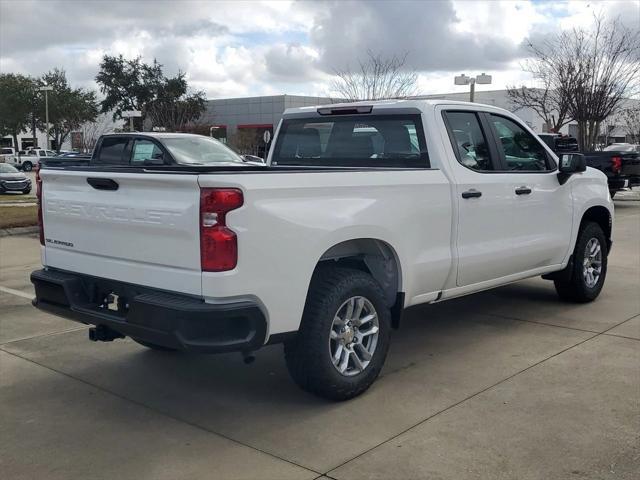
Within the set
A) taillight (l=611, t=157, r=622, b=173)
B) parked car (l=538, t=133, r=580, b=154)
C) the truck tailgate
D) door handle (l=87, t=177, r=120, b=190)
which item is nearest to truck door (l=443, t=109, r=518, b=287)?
the truck tailgate

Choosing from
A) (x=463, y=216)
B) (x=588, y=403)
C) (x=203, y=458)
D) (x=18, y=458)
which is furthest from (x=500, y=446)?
(x=18, y=458)

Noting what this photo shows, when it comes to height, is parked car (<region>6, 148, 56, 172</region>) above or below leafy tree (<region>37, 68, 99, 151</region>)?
below

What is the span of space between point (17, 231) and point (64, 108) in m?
58.7

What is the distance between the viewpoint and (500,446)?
3.91 m

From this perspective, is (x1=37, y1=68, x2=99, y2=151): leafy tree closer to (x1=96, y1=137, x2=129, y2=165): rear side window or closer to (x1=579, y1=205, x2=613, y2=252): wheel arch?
(x1=96, y1=137, x2=129, y2=165): rear side window

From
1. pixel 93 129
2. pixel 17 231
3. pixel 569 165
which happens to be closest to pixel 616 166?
pixel 569 165

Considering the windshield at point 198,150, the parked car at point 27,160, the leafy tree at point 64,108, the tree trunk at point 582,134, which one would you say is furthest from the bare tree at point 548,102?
the leafy tree at point 64,108

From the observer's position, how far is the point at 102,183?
4.36 m

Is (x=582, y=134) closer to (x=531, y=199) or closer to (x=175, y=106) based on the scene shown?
(x=531, y=199)

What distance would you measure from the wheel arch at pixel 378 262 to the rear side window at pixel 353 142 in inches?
33.6

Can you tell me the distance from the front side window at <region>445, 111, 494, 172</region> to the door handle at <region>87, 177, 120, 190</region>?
2536mm

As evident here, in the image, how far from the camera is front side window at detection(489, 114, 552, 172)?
237 inches

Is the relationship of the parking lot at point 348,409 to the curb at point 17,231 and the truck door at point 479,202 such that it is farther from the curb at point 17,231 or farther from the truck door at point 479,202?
the curb at point 17,231

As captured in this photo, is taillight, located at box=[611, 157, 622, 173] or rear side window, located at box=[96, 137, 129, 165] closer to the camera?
rear side window, located at box=[96, 137, 129, 165]
